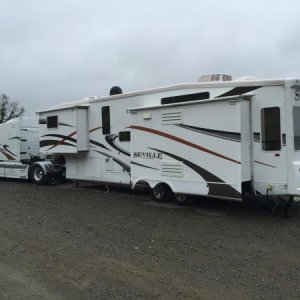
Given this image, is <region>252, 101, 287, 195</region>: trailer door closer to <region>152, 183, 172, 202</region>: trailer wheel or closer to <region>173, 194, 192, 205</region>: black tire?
<region>173, 194, 192, 205</region>: black tire

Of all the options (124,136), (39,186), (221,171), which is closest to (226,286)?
(221,171)

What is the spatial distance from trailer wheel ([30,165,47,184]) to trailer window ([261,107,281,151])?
10.1m

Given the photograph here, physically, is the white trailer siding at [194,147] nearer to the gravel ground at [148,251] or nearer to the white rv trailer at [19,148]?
the gravel ground at [148,251]

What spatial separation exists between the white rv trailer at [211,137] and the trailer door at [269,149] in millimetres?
21

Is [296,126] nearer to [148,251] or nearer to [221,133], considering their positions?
[221,133]

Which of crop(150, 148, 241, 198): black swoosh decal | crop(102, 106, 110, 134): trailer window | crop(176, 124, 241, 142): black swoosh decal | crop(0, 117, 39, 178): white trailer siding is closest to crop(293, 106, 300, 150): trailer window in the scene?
crop(176, 124, 241, 142): black swoosh decal

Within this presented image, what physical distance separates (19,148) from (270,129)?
12164 millimetres

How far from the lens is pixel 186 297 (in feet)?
17.2

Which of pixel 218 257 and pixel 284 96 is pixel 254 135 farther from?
pixel 218 257

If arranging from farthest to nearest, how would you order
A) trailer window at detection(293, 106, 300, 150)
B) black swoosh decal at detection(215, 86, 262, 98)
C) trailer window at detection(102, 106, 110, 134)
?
1. trailer window at detection(102, 106, 110, 134)
2. black swoosh decal at detection(215, 86, 262, 98)
3. trailer window at detection(293, 106, 300, 150)

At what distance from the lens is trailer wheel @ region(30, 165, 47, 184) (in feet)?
58.7

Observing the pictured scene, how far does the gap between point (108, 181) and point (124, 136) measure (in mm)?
1704

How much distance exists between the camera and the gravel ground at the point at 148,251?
554 cm

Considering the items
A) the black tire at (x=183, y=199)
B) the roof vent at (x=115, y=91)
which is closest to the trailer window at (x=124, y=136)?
the roof vent at (x=115, y=91)
